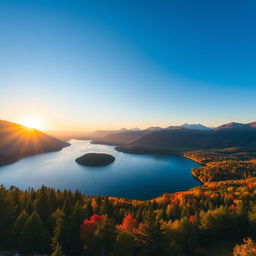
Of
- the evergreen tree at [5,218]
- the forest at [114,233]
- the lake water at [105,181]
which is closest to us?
the forest at [114,233]

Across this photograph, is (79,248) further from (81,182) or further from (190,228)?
(81,182)

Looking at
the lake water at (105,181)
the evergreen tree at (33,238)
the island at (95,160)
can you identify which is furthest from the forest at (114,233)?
the island at (95,160)

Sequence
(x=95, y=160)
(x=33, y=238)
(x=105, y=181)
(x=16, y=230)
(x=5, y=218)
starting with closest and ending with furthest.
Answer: (x=33, y=238)
(x=16, y=230)
(x=5, y=218)
(x=105, y=181)
(x=95, y=160)

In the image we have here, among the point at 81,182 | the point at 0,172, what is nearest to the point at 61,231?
the point at 81,182

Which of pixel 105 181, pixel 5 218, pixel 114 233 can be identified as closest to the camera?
pixel 114 233

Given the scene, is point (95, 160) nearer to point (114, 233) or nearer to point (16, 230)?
point (16, 230)

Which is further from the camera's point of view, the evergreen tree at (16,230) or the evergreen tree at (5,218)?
the evergreen tree at (5,218)

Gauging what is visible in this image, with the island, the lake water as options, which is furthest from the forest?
the island

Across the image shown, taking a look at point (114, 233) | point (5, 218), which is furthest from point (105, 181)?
point (114, 233)

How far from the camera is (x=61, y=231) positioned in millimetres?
31031

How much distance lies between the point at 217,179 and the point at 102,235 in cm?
12481

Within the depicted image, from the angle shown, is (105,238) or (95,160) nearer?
(105,238)

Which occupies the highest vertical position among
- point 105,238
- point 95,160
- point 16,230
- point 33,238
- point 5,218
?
point 105,238

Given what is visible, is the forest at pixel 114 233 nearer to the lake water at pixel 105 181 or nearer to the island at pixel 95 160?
the lake water at pixel 105 181
